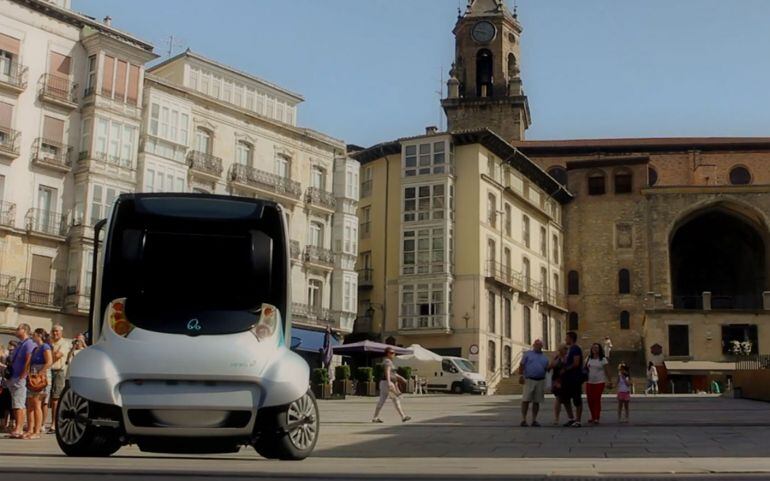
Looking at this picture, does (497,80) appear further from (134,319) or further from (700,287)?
(134,319)

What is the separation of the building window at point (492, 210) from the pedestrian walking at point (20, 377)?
1662 inches

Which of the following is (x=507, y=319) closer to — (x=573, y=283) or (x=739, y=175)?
(x=573, y=283)

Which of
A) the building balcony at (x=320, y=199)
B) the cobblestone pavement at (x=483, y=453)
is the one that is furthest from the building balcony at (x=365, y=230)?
the cobblestone pavement at (x=483, y=453)

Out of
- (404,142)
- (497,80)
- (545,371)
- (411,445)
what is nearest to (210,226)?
(411,445)

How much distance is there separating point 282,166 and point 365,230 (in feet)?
38.7

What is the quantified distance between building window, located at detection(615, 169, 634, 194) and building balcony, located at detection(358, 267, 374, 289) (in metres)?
20.3

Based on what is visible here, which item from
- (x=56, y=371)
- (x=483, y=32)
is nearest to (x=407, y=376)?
(x=56, y=371)

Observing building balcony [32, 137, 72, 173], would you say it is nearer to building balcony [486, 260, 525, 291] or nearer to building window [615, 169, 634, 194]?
building balcony [486, 260, 525, 291]

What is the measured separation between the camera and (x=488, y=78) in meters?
72.5

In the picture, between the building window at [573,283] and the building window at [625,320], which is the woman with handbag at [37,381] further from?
the building window at [573,283]

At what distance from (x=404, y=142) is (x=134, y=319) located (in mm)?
45876

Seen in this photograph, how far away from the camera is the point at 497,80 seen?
71.8m

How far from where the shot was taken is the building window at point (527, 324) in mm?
57781

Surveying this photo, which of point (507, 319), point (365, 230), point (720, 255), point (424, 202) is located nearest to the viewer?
point (424, 202)
